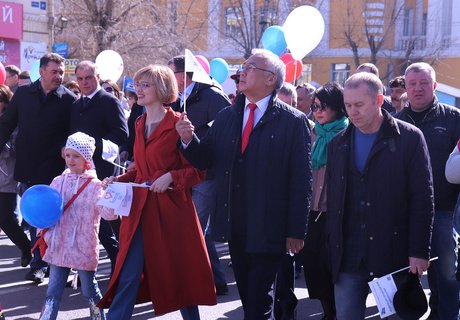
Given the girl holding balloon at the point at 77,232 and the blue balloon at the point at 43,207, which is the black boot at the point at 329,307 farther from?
the blue balloon at the point at 43,207

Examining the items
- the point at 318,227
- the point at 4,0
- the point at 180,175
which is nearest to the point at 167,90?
the point at 180,175

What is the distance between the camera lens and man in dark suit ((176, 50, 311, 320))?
4.84 m

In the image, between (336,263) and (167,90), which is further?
(167,90)

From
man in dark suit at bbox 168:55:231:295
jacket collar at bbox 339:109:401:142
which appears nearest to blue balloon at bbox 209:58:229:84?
man in dark suit at bbox 168:55:231:295

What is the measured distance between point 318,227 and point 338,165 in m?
1.43

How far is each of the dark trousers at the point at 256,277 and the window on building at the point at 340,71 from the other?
34.3 m

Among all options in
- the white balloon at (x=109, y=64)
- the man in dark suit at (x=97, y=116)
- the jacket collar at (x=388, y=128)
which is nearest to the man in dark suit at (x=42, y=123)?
the man in dark suit at (x=97, y=116)

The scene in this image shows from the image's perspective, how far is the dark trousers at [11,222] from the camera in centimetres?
818

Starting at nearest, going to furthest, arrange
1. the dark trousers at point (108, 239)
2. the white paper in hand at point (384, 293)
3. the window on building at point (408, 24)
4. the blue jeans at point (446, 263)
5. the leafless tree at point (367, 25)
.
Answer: the white paper in hand at point (384, 293), the blue jeans at point (446, 263), the dark trousers at point (108, 239), the leafless tree at point (367, 25), the window on building at point (408, 24)

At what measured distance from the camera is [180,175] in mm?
5180

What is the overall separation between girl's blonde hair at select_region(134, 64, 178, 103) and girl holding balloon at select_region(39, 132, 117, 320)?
942 mm

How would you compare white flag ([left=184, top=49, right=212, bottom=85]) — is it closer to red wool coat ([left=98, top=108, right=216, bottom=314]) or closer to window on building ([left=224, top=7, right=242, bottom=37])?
red wool coat ([left=98, top=108, right=216, bottom=314])

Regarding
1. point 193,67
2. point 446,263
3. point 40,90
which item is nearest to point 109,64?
point 40,90

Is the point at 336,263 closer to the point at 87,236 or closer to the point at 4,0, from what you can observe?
the point at 87,236
